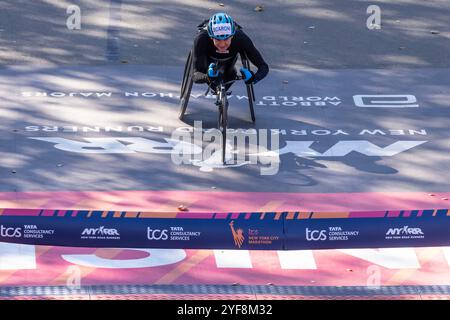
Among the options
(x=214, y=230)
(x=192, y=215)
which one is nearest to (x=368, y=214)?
(x=214, y=230)

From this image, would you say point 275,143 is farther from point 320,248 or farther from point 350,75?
point 320,248

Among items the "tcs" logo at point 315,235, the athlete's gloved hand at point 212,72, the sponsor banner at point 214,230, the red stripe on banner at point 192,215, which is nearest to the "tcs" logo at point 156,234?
the sponsor banner at point 214,230

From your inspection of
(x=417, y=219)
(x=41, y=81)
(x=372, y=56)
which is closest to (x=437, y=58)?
(x=372, y=56)

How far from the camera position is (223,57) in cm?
1545

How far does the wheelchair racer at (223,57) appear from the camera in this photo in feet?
49.8

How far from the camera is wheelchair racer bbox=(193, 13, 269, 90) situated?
15.2m

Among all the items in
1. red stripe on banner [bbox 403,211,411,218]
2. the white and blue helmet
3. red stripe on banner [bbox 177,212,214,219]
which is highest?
the white and blue helmet

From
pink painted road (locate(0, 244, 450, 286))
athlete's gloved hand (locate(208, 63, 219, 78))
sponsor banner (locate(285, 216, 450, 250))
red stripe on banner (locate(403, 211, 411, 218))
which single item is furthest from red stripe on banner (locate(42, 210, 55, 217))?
athlete's gloved hand (locate(208, 63, 219, 78))

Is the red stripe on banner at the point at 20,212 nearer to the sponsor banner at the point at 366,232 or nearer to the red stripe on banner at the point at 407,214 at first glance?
the sponsor banner at the point at 366,232

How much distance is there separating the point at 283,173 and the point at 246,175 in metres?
0.46

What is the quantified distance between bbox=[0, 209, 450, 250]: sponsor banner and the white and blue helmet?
3.98 meters

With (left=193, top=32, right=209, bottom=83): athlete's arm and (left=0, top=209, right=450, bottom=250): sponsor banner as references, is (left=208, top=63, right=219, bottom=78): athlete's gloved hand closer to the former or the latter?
(left=193, top=32, right=209, bottom=83): athlete's arm

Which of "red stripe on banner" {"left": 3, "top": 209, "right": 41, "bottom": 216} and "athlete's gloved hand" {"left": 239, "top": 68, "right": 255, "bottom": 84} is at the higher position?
"athlete's gloved hand" {"left": 239, "top": 68, "right": 255, "bottom": 84}

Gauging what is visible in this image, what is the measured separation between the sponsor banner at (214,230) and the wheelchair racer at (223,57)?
3.97 m
